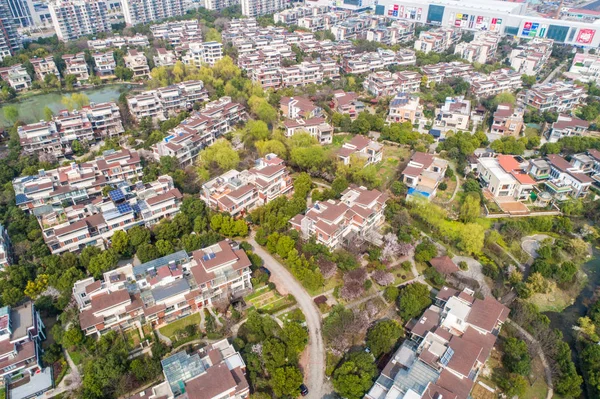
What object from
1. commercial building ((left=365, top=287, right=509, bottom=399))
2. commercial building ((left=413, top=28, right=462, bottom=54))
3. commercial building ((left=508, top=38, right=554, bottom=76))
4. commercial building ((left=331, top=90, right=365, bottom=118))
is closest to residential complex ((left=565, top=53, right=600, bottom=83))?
commercial building ((left=508, top=38, right=554, bottom=76))

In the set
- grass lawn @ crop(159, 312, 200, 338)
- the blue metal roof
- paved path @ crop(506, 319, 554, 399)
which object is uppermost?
the blue metal roof

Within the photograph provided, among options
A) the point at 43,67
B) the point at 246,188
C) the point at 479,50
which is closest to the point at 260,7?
the point at 43,67

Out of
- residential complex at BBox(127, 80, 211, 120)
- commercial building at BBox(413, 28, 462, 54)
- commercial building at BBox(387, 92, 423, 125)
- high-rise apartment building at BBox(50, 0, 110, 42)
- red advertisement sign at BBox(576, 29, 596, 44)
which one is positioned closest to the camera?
commercial building at BBox(387, 92, 423, 125)

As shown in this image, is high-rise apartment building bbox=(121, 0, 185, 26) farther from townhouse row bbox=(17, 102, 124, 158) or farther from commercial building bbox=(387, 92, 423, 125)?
commercial building bbox=(387, 92, 423, 125)

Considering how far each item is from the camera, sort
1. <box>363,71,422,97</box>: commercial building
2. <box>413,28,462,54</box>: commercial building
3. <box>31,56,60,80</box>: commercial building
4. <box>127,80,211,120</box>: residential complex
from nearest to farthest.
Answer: <box>127,80,211,120</box>: residential complex, <box>363,71,422,97</box>: commercial building, <box>31,56,60,80</box>: commercial building, <box>413,28,462,54</box>: commercial building

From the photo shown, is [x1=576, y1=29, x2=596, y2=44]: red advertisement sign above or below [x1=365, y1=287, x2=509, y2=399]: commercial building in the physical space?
above

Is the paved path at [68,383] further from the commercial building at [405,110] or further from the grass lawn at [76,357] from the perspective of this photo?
the commercial building at [405,110]

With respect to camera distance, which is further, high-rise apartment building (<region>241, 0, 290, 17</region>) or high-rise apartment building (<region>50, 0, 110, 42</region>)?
high-rise apartment building (<region>241, 0, 290, 17</region>)

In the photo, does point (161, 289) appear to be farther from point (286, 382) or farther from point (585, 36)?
point (585, 36)
